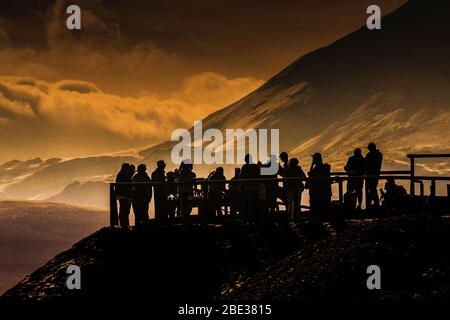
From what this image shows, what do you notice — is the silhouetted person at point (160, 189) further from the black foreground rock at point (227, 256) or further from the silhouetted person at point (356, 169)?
the silhouetted person at point (356, 169)

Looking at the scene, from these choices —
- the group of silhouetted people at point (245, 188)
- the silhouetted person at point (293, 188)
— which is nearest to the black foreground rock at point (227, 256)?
the silhouetted person at point (293, 188)

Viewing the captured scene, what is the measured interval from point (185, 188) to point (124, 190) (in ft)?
5.53

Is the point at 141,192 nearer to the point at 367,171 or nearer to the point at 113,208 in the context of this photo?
the point at 113,208

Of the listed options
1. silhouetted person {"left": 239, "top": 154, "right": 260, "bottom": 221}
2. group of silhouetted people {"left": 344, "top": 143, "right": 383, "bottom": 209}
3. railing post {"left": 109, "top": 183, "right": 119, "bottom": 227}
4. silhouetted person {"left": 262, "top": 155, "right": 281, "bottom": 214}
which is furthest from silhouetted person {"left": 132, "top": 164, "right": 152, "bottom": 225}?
group of silhouetted people {"left": 344, "top": 143, "right": 383, "bottom": 209}

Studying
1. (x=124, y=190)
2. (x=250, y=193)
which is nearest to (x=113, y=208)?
(x=124, y=190)

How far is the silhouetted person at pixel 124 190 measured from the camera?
20.0 meters

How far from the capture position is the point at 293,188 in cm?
2022

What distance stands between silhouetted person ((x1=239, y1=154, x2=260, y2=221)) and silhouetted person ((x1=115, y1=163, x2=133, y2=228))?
2.91 meters

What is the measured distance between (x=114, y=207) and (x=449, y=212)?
9.04m

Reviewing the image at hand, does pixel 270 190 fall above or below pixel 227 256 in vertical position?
above
